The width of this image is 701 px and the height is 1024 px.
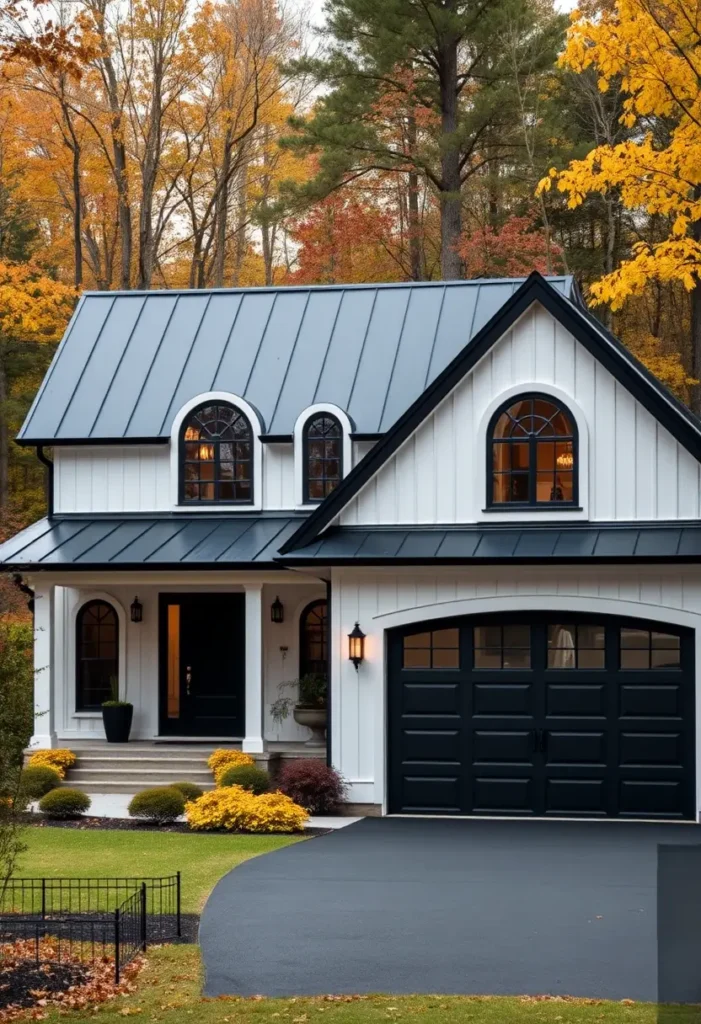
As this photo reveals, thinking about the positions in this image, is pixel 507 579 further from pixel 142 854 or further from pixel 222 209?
pixel 222 209

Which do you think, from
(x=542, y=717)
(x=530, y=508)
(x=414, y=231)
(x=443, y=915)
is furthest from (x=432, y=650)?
(x=414, y=231)

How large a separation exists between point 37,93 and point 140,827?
24.1 metres

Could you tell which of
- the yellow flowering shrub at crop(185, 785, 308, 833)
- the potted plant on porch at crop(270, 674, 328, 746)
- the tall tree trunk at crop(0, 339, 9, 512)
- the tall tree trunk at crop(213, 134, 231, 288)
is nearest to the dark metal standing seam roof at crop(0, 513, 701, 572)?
the potted plant on porch at crop(270, 674, 328, 746)

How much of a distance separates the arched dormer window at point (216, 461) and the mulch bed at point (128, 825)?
6.43 metres

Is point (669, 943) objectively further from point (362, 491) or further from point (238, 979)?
point (362, 491)

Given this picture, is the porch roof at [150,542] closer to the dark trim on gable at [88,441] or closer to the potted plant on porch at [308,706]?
the dark trim on gable at [88,441]

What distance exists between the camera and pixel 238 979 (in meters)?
10.8

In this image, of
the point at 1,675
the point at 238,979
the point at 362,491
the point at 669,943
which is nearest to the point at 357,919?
the point at 238,979

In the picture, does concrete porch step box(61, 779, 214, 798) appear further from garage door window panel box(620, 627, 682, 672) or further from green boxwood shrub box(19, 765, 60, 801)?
garage door window panel box(620, 627, 682, 672)

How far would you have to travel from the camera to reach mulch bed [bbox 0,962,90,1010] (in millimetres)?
10133

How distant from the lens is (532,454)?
20.5 meters

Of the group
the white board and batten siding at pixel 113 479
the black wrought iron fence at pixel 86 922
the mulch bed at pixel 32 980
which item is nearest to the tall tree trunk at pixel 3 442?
the white board and batten siding at pixel 113 479

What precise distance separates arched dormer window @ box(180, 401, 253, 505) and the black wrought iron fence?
1069 centimetres

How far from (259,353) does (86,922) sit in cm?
1621
